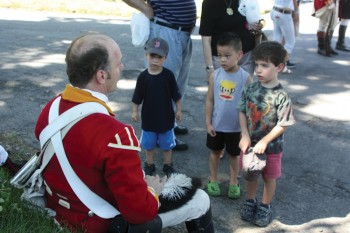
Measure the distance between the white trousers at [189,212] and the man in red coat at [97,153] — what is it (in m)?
0.12

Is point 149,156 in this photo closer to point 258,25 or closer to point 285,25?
point 258,25

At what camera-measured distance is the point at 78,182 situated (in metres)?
2.26

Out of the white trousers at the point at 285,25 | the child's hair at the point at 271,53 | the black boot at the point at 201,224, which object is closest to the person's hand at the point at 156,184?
the black boot at the point at 201,224

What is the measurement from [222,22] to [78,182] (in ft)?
7.87

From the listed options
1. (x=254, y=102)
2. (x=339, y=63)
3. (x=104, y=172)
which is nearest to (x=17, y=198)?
(x=104, y=172)

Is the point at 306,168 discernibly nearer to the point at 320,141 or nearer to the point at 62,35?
the point at 320,141

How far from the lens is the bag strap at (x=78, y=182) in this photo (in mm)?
2234

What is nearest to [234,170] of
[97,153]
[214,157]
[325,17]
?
[214,157]

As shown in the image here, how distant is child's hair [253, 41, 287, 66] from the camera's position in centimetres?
333

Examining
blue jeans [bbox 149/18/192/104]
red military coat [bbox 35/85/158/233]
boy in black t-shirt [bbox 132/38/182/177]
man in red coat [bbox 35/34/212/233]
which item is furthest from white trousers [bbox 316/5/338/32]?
red military coat [bbox 35/85/158/233]

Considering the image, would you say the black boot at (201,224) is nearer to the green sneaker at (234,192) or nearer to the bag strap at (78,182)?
the bag strap at (78,182)

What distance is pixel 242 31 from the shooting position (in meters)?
4.17

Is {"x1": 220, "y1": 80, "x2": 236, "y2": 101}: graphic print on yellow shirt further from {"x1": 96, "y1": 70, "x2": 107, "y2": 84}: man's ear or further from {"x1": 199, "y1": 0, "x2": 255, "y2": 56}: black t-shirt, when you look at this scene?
{"x1": 96, "y1": 70, "x2": 107, "y2": 84}: man's ear

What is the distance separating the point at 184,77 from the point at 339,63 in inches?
182
